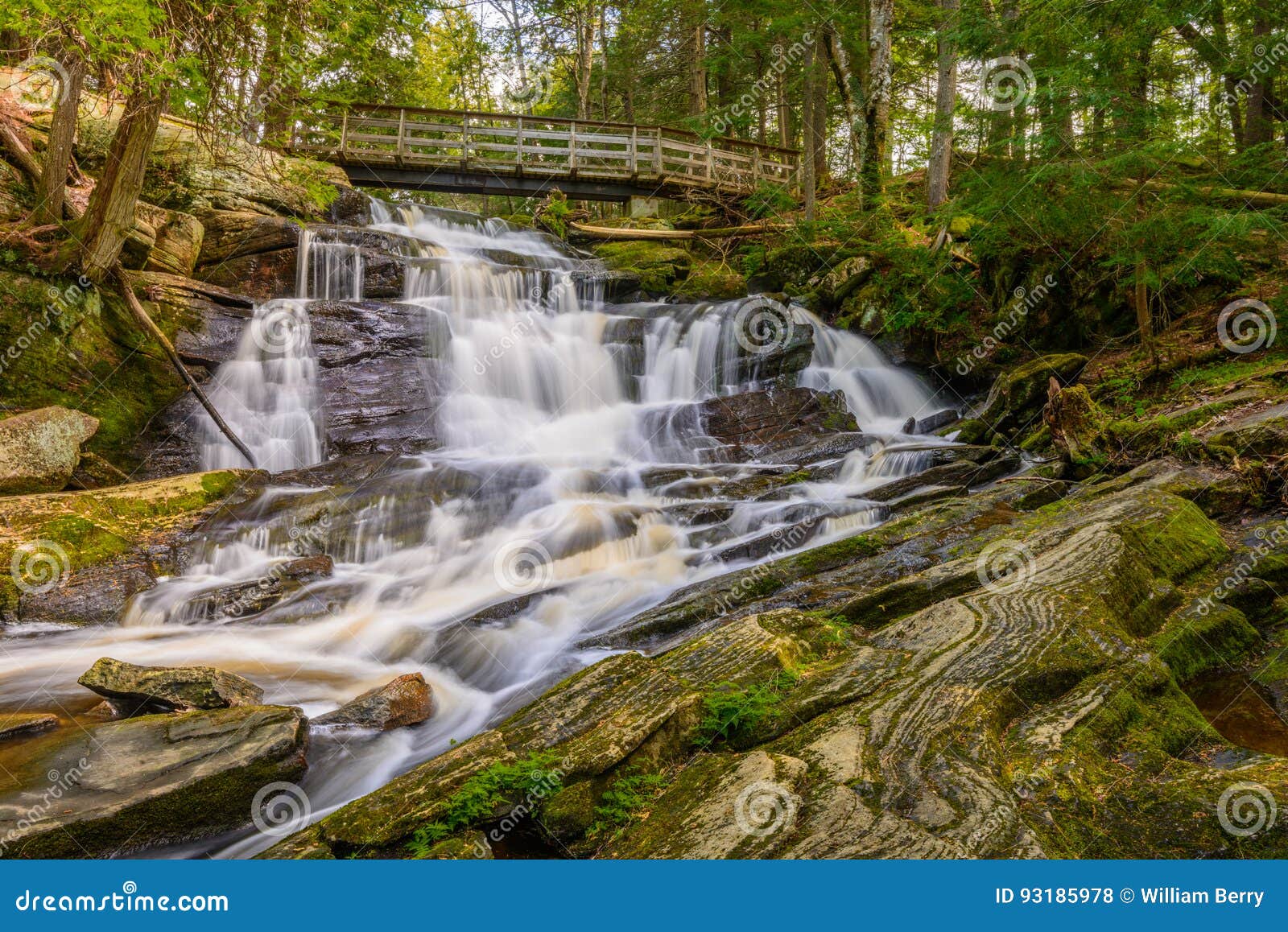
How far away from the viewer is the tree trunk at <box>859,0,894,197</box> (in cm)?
1388

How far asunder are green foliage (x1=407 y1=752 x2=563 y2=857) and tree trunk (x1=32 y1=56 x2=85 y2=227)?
9.20 meters

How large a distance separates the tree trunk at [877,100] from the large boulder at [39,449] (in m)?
13.9

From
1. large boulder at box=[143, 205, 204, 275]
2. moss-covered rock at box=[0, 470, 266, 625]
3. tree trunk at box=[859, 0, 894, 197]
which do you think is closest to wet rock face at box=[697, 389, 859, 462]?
tree trunk at box=[859, 0, 894, 197]

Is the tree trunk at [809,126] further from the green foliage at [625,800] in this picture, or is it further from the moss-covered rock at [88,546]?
the green foliage at [625,800]

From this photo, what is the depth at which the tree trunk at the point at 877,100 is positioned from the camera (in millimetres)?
13875

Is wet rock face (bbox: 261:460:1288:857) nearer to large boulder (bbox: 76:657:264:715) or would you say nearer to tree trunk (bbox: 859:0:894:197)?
large boulder (bbox: 76:657:264:715)

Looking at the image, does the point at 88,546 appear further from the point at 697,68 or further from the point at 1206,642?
the point at 697,68

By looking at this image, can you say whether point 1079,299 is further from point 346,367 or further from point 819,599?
point 346,367

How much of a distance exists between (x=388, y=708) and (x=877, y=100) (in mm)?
14337

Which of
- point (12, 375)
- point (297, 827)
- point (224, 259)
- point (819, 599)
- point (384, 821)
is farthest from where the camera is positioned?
point (224, 259)

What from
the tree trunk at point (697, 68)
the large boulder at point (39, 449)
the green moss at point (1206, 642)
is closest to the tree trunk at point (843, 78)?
the tree trunk at point (697, 68)

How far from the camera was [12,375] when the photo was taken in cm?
872

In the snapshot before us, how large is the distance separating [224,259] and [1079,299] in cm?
1327

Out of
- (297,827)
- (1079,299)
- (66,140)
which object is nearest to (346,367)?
(66,140)
